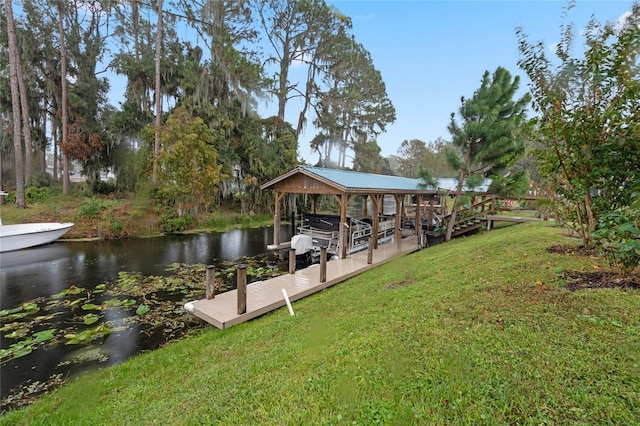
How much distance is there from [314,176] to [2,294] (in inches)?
329

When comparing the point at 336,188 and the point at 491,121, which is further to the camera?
the point at 491,121

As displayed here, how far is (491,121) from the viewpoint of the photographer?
951 cm

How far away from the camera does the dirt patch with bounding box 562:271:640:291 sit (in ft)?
11.2

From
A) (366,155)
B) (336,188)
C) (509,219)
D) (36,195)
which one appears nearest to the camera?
(336,188)

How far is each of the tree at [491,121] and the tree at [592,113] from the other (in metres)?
5.43

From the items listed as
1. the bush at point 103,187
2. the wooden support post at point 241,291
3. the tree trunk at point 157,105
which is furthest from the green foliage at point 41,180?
the wooden support post at point 241,291

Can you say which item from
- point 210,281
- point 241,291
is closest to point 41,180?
point 210,281

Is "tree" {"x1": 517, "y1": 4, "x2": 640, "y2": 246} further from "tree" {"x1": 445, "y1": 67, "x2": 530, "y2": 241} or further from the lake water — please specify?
the lake water

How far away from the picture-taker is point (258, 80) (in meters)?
18.3

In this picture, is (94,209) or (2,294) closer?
(2,294)

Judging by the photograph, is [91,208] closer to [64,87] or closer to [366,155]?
[64,87]

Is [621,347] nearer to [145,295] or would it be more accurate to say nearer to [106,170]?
[145,295]

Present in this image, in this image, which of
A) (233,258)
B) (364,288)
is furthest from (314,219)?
(364,288)

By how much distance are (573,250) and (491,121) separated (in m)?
5.73
